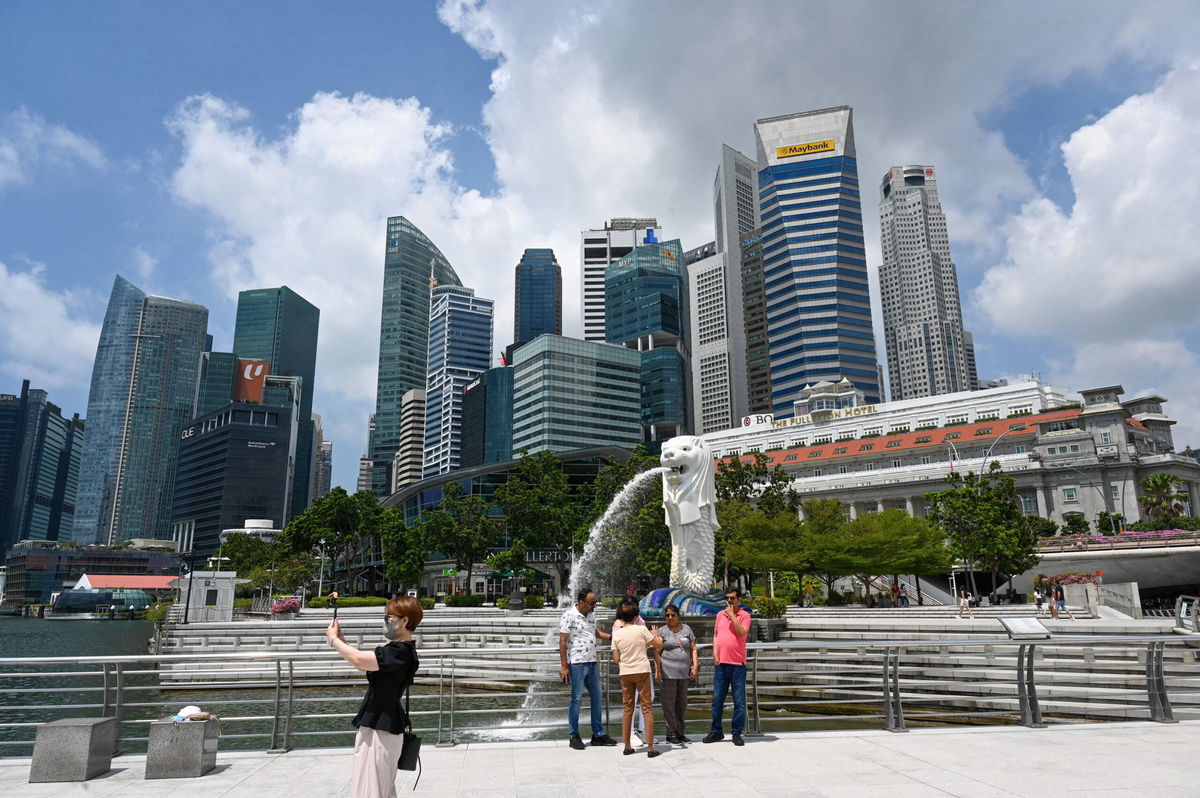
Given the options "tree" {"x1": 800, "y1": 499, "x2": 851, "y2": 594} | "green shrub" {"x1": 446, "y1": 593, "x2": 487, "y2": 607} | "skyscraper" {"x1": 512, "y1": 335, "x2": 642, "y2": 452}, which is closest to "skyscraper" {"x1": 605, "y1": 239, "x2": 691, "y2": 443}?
"skyscraper" {"x1": 512, "y1": 335, "x2": 642, "y2": 452}

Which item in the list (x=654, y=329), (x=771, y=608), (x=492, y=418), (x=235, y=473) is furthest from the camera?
(x=654, y=329)

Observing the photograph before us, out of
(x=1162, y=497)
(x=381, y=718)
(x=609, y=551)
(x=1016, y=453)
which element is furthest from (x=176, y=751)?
(x=1016, y=453)

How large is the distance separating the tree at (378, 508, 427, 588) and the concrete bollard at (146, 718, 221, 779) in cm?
4695

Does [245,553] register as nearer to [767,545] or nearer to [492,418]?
[767,545]

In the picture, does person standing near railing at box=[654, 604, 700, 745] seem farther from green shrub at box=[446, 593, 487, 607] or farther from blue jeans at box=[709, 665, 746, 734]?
green shrub at box=[446, 593, 487, 607]

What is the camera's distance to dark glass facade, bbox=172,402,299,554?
171 m

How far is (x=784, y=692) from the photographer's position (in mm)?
19875

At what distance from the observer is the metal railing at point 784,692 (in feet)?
32.9

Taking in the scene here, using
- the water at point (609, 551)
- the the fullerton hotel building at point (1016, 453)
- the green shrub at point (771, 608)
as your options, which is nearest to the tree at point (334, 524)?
the water at point (609, 551)

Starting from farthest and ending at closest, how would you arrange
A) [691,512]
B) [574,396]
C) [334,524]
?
Answer: [574,396], [334,524], [691,512]

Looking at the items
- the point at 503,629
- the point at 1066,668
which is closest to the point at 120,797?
the point at 1066,668

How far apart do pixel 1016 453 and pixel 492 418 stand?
11827 cm

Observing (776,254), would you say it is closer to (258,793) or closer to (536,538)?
(536,538)

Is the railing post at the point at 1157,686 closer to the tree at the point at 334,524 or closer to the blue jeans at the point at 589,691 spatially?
the blue jeans at the point at 589,691
